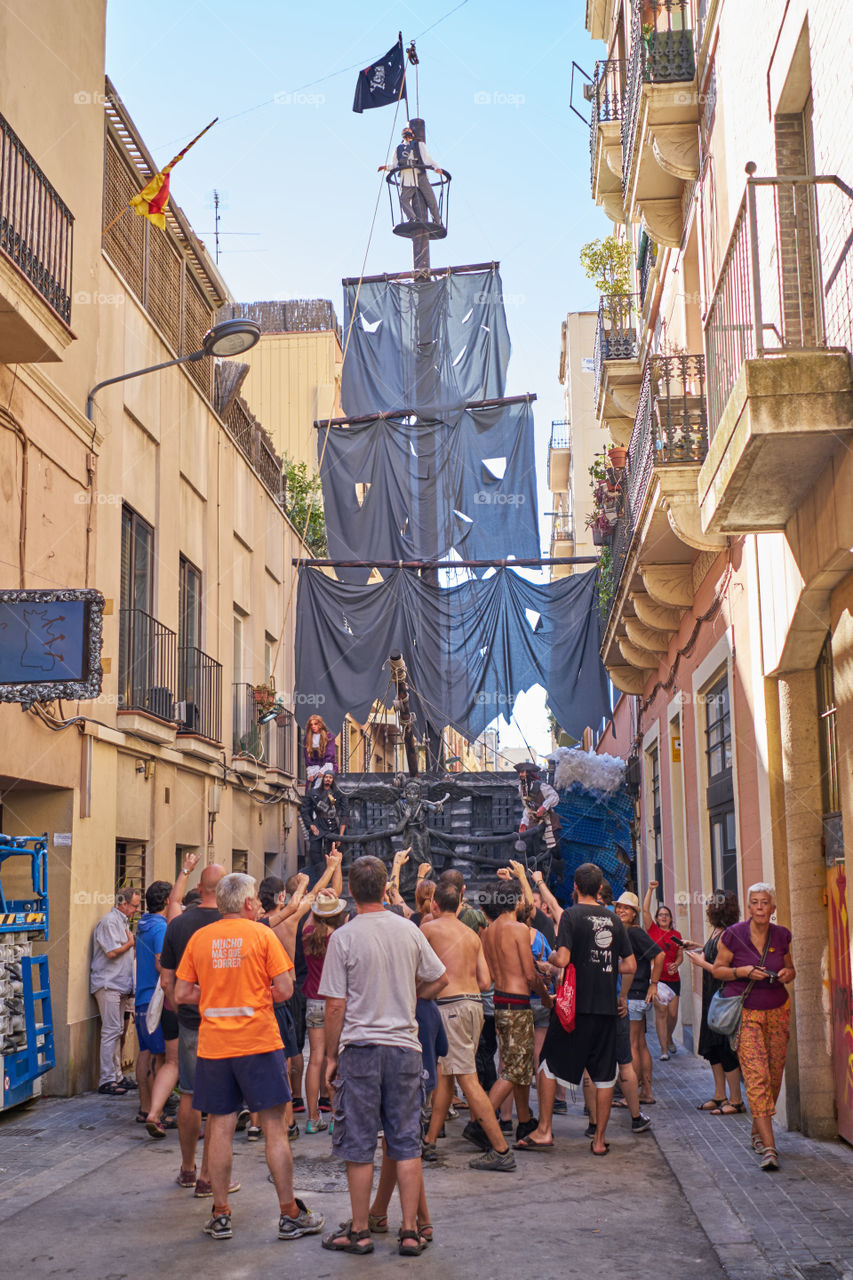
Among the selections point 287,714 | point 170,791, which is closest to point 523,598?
point 287,714

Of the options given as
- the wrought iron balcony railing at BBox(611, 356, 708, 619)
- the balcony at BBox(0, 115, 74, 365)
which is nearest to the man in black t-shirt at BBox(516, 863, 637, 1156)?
the wrought iron balcony railing at BBox(611, 356, 708, 619)

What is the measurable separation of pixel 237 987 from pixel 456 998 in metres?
2.14

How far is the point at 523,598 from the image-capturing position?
86.3ft

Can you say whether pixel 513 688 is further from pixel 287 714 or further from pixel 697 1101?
pixel 697 1101

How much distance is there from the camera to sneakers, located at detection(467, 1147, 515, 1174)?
7680 mm

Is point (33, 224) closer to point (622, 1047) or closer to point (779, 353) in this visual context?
point (779, 353)

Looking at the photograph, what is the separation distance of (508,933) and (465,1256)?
2.96 meters

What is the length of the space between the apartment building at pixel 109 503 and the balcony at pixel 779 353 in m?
4.82

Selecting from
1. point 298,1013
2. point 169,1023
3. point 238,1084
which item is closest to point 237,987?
point 238,1084

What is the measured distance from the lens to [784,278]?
678 cm

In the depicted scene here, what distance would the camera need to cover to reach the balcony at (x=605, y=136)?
54.3 ft

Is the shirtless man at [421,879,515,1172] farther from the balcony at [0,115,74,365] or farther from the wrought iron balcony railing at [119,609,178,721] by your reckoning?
the wrought iron balcony railing at [119,609,178,721]

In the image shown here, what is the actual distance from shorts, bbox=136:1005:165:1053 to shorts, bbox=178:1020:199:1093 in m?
0.90

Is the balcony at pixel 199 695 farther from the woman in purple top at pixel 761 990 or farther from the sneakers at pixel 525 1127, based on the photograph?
the woman in purple top at pixel 761 990
